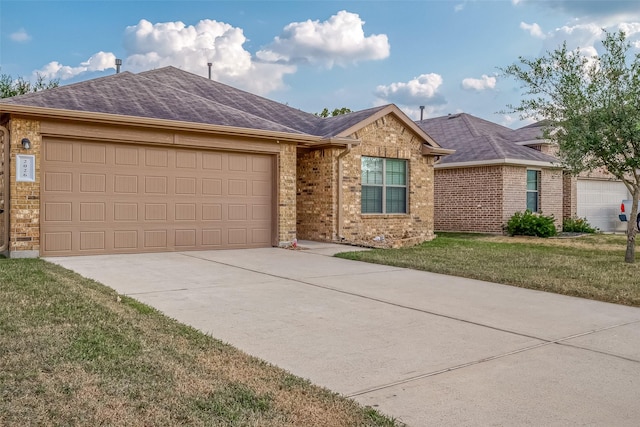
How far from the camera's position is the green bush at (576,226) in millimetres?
20625

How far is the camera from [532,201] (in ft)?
65.1

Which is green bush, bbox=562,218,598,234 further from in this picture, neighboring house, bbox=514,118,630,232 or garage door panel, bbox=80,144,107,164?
garage door panel, bbox=80,144,107,164

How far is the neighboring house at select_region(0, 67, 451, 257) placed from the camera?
33.7ft

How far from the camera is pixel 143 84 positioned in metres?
13.5

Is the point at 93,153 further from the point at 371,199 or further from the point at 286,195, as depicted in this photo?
the point at 371,199

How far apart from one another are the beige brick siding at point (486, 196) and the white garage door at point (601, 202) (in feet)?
7.41

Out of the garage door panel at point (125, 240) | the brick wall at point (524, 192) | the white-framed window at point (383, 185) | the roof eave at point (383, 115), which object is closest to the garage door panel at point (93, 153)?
the garage door panel at point (125, 240)

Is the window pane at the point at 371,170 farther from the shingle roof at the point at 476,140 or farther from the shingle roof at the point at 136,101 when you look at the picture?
the shingle roof at the point at 476,140

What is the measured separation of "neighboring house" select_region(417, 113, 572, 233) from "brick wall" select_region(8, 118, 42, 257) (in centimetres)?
1376

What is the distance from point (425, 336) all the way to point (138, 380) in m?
2.68

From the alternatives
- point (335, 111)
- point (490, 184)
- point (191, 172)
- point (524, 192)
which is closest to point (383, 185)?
point (490, 184)

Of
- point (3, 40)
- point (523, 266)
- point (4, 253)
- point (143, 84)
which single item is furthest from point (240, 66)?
point (523, 266)

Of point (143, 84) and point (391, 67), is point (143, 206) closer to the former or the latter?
point (143, 84)

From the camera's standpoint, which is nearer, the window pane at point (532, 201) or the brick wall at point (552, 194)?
the window pane at point (532, 201)
